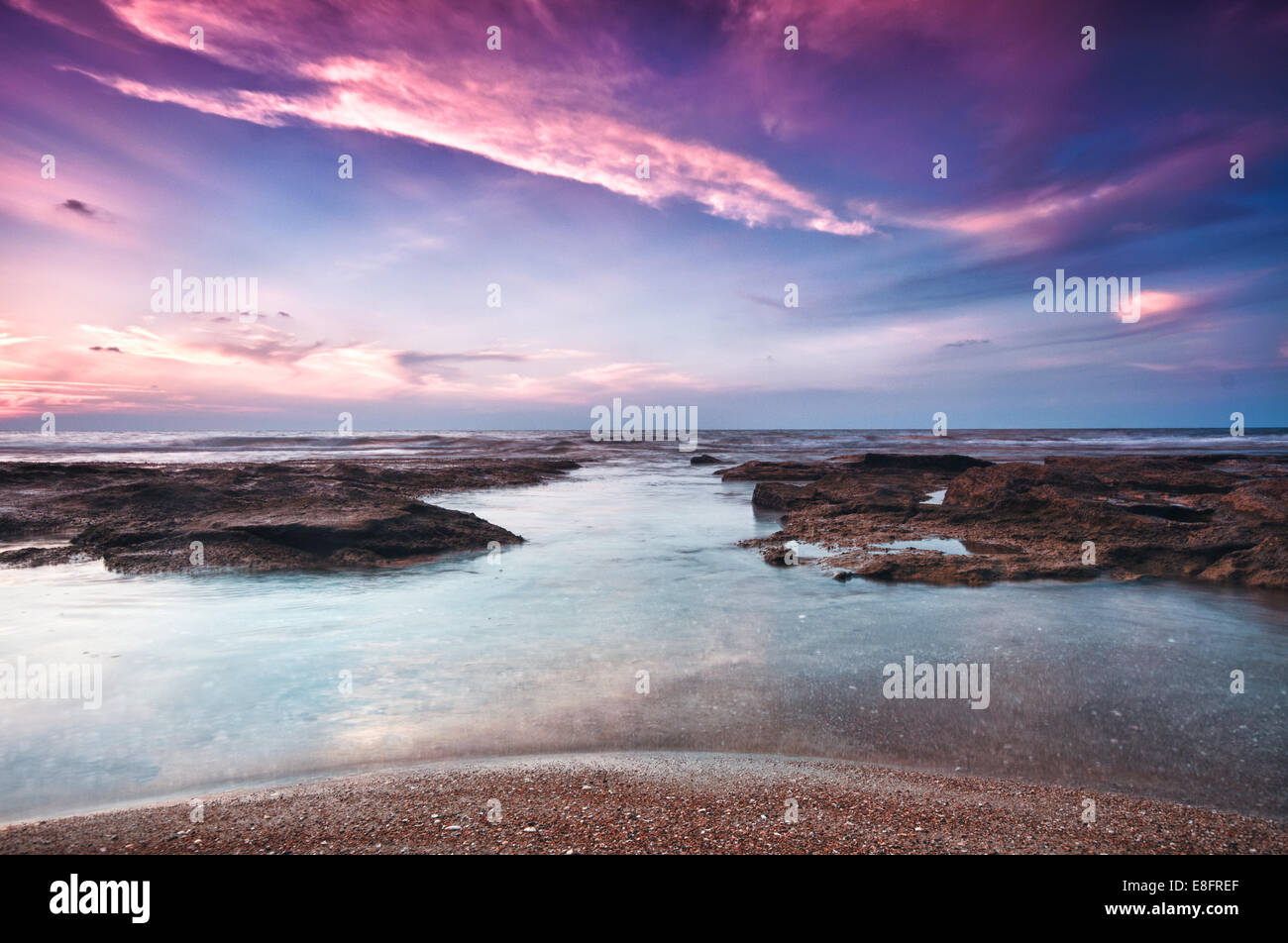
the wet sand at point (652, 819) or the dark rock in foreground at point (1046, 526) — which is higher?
the dark rock in foreground at point (1046, 526)

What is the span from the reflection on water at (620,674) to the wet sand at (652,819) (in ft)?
1.06

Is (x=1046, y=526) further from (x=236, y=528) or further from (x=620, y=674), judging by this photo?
(x=236, y=528)

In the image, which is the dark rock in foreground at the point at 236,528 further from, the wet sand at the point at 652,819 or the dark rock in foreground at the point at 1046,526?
the wet sand at the point at 652,819

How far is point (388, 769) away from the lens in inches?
150

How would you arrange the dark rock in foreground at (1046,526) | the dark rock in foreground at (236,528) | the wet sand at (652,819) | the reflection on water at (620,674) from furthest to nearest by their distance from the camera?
the dark rock in foreground at (236,528)
the dark rock in foreground at (1046,526)
the reflection on water at (620,674)
the wet sand at (652,819)

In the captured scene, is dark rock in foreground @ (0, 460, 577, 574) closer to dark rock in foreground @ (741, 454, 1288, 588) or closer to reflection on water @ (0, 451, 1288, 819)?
reflection on water @ (0, 451, 1288, 819)

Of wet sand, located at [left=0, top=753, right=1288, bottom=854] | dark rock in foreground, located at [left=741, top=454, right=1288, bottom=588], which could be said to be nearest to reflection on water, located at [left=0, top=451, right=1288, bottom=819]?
wet sand, located at [left=0, top=753, right=1288, bottom=854]

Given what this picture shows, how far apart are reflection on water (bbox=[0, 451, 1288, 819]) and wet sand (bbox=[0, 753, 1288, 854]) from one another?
325mm

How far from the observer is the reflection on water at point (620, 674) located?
3.97 metres

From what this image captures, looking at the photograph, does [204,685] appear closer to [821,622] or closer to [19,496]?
[821,622]

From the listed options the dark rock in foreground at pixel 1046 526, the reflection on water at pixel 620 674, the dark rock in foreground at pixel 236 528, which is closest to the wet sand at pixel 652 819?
the reflection on water at pixel 620 674

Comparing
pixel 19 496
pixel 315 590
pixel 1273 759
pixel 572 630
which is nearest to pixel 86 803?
pixel 572 630

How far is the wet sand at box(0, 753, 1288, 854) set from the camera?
298 centimetres
